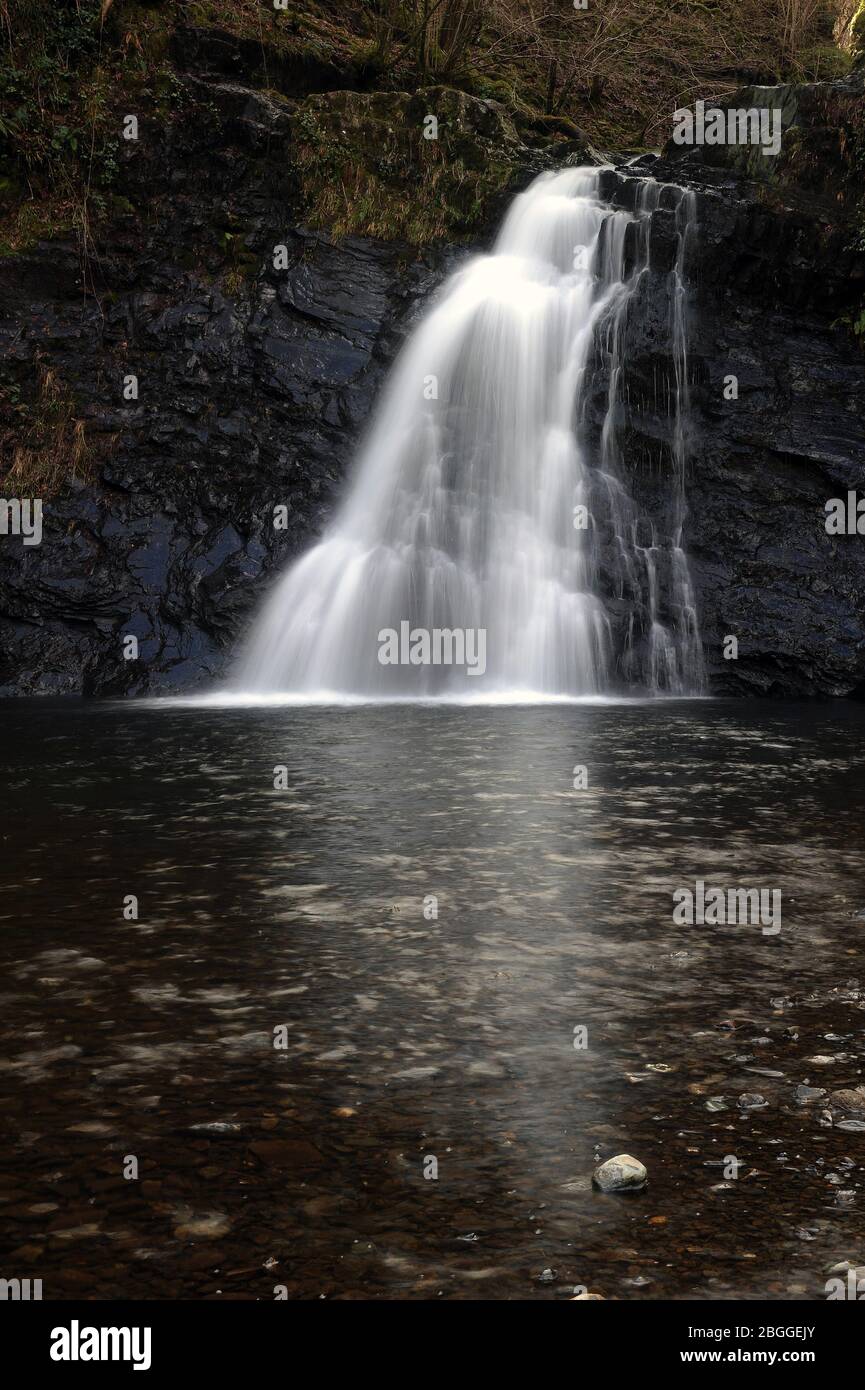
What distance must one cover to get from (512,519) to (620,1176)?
13.3 m

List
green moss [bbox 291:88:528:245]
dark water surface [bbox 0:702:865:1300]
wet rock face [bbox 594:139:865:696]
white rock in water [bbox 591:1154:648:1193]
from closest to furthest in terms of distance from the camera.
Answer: dark water surface [bbox 0:702:865:1300], white rock in water [bbox 591:1154:648:1193], wet rock face [bbox 594:139:865:696], green moss [bbox 291:88:528:245]

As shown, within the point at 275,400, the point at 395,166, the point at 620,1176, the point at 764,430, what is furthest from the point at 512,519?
the point at 620,1176

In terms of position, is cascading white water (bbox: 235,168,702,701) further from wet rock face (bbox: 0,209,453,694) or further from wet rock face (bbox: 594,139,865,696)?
wet rock face (bbox: 0,209,453,694)

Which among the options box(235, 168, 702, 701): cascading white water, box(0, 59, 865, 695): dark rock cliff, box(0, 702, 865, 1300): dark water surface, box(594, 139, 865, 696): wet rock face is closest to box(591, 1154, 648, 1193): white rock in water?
box(0, 702, 865, 1300): dark water surface

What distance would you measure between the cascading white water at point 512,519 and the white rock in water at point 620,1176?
11269 mm

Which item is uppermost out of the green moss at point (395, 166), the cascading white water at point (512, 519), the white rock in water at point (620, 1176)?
the green moss at point (395, 166)

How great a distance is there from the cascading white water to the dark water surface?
692 cm

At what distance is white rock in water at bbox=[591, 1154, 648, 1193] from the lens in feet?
9.54

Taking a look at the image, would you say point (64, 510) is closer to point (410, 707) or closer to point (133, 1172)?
point (410, 707)

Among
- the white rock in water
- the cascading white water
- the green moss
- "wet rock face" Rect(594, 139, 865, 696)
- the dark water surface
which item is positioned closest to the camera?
the dark water surface

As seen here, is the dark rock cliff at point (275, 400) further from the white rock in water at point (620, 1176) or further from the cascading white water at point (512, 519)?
the white rock in water at point (620, 1176)

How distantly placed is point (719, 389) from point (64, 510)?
28.8 feet

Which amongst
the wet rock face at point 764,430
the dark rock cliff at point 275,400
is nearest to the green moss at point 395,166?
the dark rock cliff at point 275,400

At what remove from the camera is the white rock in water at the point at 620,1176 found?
2.91 m
